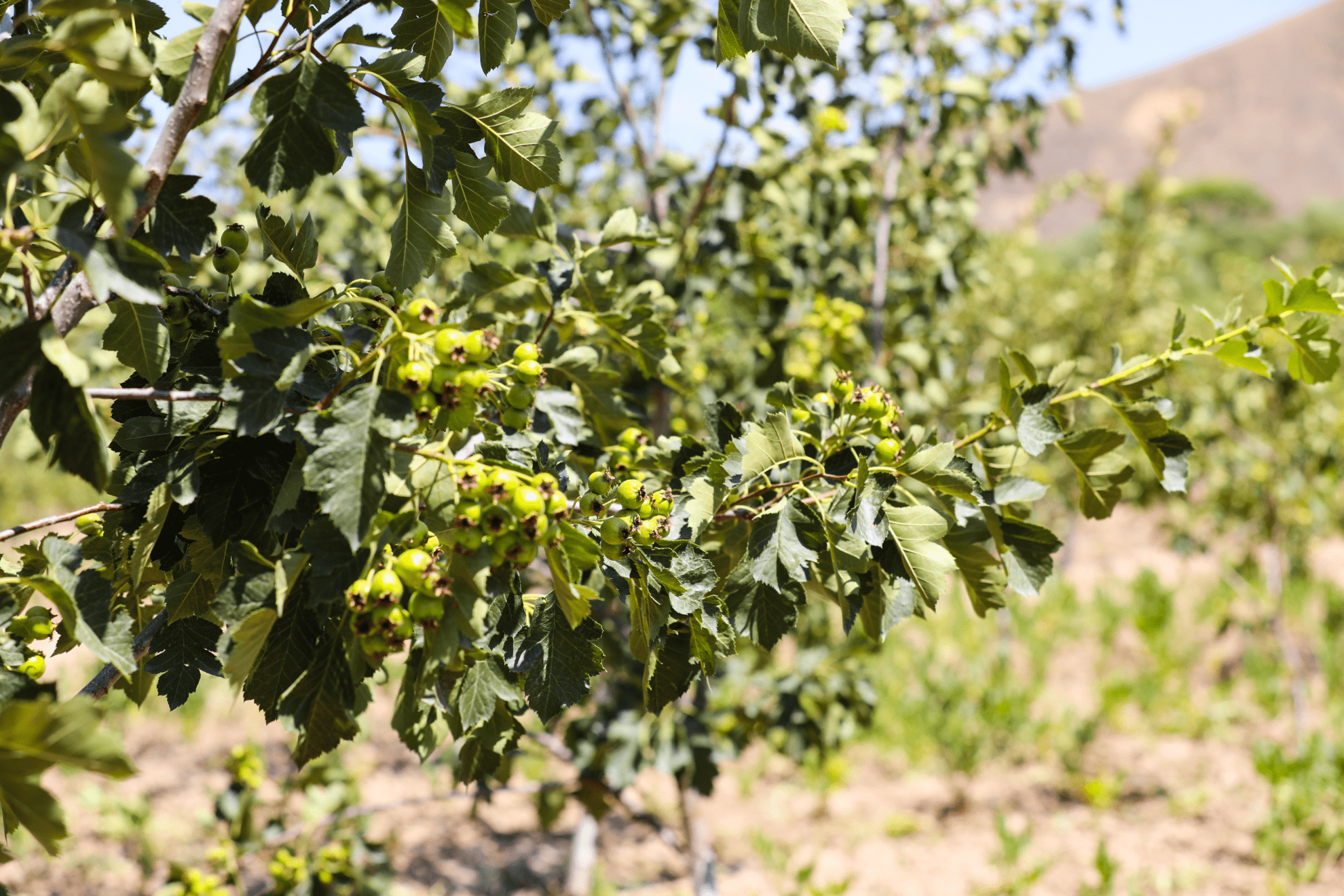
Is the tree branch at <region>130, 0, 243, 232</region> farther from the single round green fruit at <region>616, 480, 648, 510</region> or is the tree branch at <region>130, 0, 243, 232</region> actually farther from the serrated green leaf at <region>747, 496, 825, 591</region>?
the serrated green leaf at <region>747, 496, 825, 591</region>

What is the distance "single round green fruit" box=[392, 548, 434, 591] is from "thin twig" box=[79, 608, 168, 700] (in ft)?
1.47

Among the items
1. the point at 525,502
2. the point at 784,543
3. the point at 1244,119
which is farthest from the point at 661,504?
the point at 1244,119

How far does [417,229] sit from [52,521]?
24.6 inches

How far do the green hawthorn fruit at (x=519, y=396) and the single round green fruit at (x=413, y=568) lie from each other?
0.32m

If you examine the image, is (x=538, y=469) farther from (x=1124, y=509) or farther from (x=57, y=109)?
(x=1124, y=509)

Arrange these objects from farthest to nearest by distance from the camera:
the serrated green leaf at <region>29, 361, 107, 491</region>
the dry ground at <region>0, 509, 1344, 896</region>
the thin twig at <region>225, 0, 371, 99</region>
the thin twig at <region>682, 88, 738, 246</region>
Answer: the dry ground at <region>0, 509, 1344, 896</region>, the thin twig at <region>682, 88, 738, 246</region>, the thin twig at <region>225, 0, 371, 99</region>, the serrated green leaf at <region>29, 361, 107, 491</region>

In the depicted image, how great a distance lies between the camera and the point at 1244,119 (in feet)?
191

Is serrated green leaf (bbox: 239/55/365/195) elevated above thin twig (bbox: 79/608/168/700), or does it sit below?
above

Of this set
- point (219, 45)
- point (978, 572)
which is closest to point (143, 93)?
point (219, 45)

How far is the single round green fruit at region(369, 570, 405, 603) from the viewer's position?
0.82m

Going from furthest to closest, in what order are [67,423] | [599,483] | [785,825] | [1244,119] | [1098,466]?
[1244,119]
[785,825]
[1098,466]
[599,483]
[67,423]

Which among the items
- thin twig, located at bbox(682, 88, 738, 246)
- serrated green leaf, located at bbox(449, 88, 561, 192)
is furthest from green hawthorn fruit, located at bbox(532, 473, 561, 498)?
thin twig, located at bbox(682, 88, 738, 246)

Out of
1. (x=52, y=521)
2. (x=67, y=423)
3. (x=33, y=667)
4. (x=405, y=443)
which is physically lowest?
(x=33, y=667)

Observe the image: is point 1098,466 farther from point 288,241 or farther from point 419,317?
point 288,241
